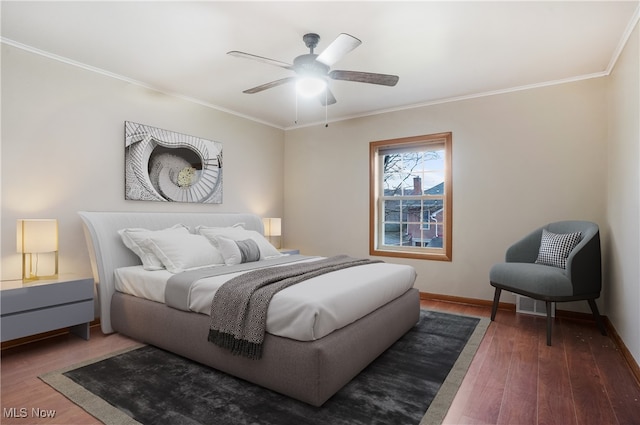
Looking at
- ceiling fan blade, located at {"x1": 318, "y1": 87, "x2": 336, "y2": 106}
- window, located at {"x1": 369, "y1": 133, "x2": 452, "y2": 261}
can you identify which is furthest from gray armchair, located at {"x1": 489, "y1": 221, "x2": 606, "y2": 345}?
ceiling fan blade, located at {"x1": 318, "y1": 87, "x2": 336, "y2": 106}

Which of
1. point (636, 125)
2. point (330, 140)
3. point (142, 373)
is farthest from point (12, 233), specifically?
point (636, 125)

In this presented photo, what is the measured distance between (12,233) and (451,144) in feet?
14.8

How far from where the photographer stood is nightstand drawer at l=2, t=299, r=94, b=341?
2.50 meters

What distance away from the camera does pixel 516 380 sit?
2264 millimetres

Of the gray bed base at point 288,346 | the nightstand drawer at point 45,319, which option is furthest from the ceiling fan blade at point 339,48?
the nightstand drawer at point 45,319

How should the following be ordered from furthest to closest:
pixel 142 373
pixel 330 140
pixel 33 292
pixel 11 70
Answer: pixel 330 140 < pixel 11 70 < pixel 33 292 < pixel 142 373

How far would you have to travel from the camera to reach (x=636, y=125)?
8.11 ft

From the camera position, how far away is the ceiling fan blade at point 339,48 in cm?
221

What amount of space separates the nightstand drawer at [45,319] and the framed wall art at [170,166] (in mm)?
1244

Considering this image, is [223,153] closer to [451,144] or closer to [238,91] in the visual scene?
[238,91]

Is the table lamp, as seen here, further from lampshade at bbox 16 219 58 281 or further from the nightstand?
lampshade at bbox 16 219 58 281

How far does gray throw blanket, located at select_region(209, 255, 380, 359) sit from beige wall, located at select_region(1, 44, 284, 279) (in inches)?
76.8

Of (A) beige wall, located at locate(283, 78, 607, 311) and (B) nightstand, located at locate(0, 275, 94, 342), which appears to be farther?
(A) beige wall, located at locate(283, 78, 607, 311)

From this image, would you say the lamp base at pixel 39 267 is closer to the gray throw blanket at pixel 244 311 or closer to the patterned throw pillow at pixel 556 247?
the gray throw blanket at pixel 244 311
